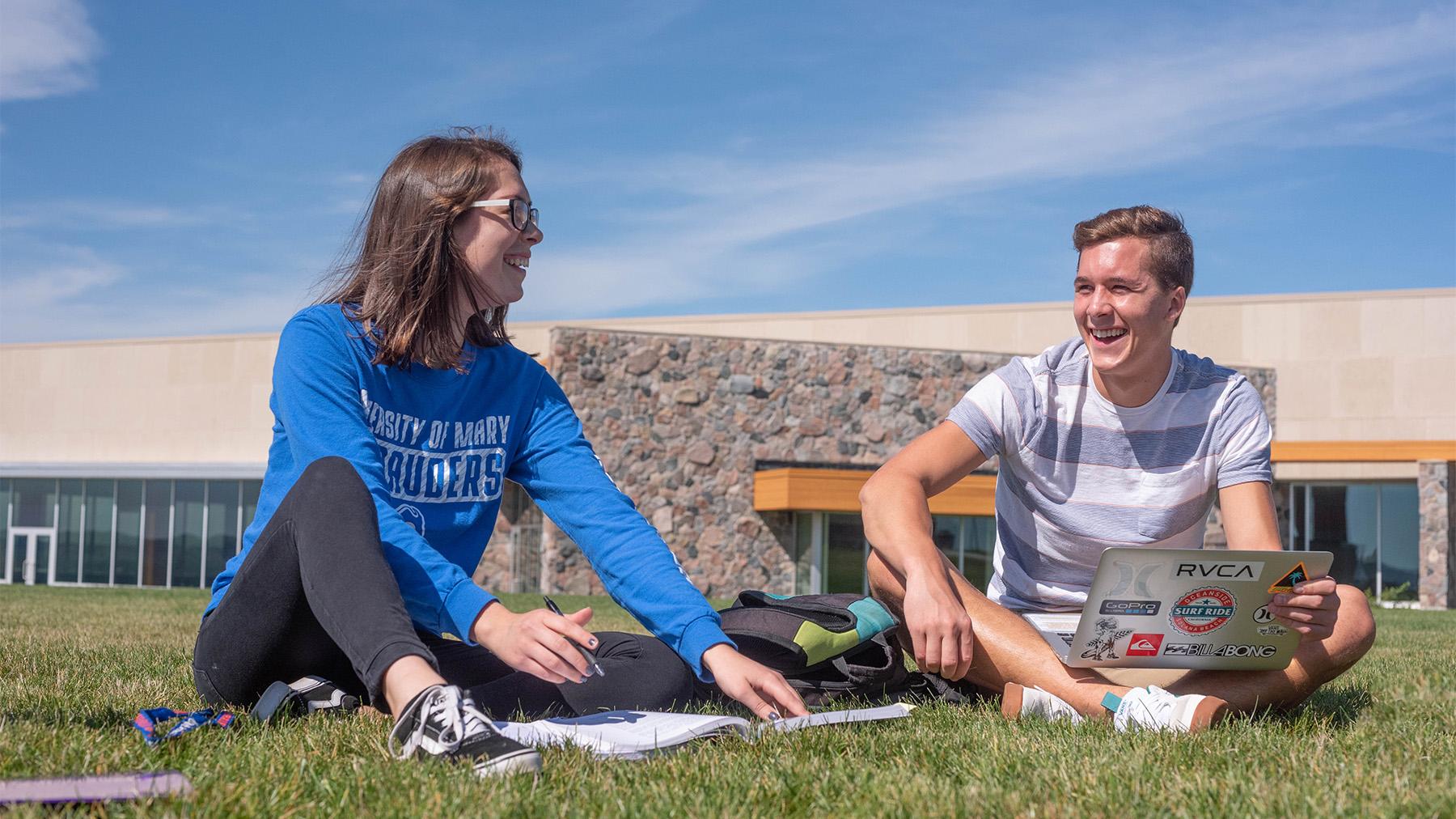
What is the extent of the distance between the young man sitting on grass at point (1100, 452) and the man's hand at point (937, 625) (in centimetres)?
22

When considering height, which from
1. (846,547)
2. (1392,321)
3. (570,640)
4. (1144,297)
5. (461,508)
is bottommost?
(846,547)

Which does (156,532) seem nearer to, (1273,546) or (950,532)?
(950,532)

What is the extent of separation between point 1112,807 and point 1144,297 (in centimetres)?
180

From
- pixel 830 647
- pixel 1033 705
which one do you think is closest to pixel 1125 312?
pixel 1033 705

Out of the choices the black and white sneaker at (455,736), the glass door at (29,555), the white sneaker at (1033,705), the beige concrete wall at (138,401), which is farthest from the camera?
the beige concrete wall at (138,401)

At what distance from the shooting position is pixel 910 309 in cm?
2923

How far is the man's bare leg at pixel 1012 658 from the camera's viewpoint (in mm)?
2969

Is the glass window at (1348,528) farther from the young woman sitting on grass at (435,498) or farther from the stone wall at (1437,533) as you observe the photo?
the young woman sitting on grass at (435,498)

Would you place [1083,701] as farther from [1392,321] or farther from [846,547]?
[1392,321]

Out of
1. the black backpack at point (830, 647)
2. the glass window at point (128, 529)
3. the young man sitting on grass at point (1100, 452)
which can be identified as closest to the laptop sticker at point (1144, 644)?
the young man sitting on grass at point (1100, 452)

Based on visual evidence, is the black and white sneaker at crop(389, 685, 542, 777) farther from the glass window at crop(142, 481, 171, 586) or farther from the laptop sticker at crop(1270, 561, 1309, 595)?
the glass window at crop(142, 481, 171, 586)

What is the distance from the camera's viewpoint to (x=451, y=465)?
9.61 feet

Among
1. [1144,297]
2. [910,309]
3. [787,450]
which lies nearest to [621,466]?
[787,450]

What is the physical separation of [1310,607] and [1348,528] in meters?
23.0
